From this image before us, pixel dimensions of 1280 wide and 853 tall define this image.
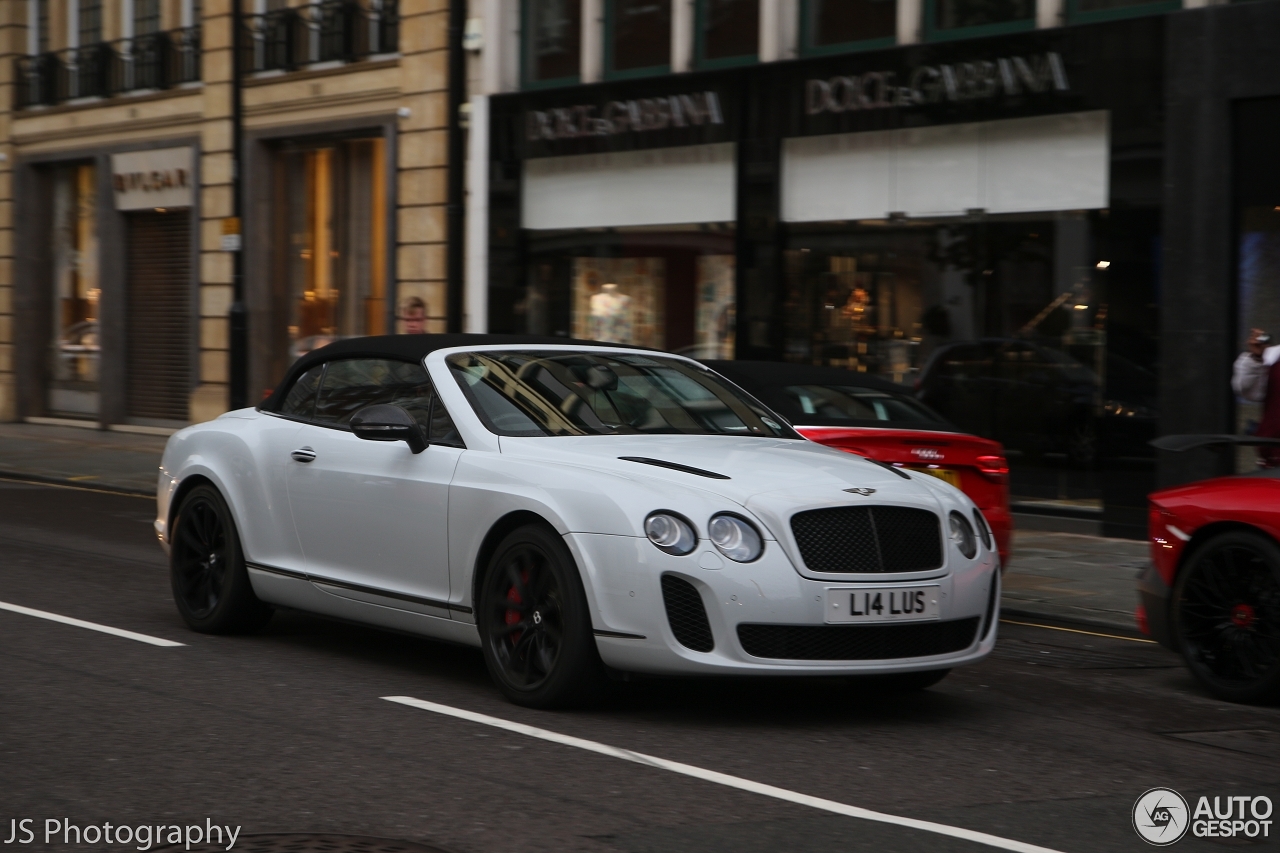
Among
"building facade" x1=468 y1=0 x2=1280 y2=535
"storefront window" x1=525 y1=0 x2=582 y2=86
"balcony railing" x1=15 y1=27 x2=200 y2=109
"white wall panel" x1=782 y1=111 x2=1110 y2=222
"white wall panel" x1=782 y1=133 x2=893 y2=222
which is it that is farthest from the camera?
"balcony railing" x1=15 y1=27 x2=200 y2=109

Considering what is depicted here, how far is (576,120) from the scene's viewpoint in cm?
1956

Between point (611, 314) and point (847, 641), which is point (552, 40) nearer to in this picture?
point (611, 314)

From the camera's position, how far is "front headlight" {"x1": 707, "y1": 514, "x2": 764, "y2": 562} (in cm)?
585

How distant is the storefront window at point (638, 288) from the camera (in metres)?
18.3

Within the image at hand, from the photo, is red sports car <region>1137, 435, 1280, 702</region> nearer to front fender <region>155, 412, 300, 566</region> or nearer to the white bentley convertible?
the white bentley convertible

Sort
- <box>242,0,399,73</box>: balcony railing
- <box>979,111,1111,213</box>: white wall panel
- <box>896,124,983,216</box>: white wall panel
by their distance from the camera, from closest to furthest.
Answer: <box>979,111,1111,213</box>: white wall panel < <box>896,124,983,216</box>: white wall panel < <box>242,0,399,73</box>: balcony railing

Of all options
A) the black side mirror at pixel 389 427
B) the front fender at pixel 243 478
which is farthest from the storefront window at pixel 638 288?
A: the black side mirror at pixel 389 427

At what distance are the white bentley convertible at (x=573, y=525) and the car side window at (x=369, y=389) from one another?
1 centimetres

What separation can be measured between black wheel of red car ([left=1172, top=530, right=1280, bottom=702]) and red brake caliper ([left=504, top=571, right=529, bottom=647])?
289cm

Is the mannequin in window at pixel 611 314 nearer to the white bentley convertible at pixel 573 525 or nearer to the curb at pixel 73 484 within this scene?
the curb at pixel 73 484

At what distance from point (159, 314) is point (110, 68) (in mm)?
4187

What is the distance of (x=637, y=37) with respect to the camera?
19.4 meters

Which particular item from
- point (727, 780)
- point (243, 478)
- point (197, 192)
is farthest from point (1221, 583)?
point (197, 192)

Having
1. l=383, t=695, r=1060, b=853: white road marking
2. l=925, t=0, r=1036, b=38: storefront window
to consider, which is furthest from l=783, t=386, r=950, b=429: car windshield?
l=925, t=0, r=1036, b=38: storefront window
